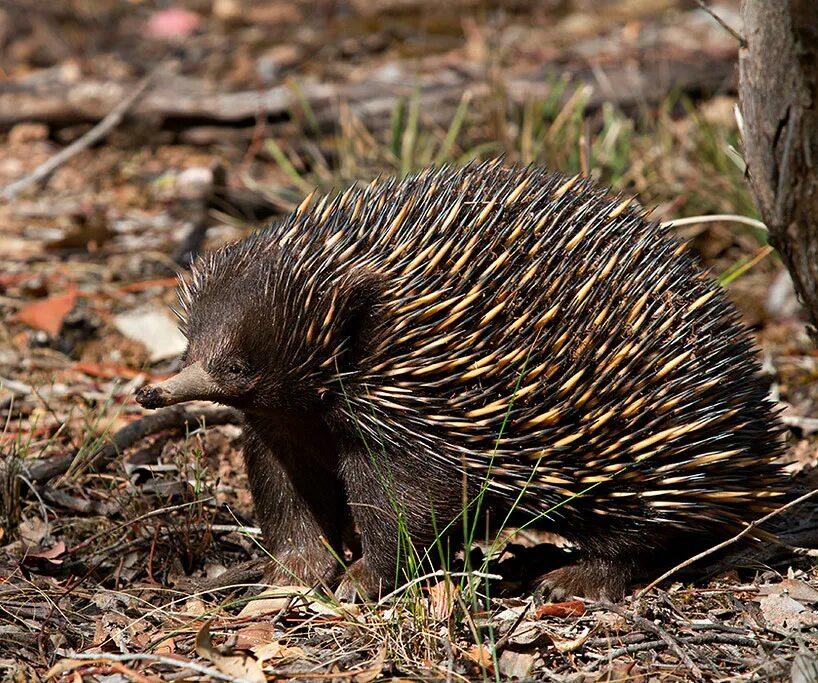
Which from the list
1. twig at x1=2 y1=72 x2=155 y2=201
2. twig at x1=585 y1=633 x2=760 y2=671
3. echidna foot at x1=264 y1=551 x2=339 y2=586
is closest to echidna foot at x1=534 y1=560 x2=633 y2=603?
twig at x1=585 y1=633 x2=760 y2=671

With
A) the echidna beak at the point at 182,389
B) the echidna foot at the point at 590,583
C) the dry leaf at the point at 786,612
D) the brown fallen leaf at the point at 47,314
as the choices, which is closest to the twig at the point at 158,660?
the echidna beak at the point at 182,389

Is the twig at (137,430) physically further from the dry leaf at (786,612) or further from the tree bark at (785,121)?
the tree bark at (785,121)

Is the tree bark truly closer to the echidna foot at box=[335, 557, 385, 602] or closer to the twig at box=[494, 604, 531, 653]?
the twig at box=[494, 604, 531, 653]

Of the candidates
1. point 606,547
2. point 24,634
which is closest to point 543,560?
point 606,547

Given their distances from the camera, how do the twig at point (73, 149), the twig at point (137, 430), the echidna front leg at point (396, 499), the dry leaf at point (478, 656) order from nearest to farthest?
1. the dry leaf at point (478, 656)
2. the echidna front leg at point (396, 499)
3. the twig at point (137, 430)
4. the twig at point (73, 149)

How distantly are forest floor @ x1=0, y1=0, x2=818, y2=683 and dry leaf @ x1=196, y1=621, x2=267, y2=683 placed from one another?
1cm

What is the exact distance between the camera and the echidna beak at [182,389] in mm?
3693

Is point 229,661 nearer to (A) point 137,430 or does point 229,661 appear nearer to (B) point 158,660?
(B) point 158,660

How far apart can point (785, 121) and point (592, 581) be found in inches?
74.3

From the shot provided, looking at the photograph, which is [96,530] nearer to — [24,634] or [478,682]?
[24,634]

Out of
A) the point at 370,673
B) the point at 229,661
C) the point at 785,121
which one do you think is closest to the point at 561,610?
the point at 370,673

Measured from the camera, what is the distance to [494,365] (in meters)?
3.94

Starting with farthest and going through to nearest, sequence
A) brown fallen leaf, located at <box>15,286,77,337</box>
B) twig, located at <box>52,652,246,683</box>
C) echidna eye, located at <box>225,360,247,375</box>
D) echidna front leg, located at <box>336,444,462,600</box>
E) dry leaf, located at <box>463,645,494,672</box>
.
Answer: brown fallen leaf, located at <box>15,286,77,337</box>
echidna front leg, located at <box>336,444,462,600</box>
echidna eye, located at <box>225,360,247,375</box>
dry leaf, located at <box>463,645,494,672</box>
twig, located at <box>52,652,246,683</box>

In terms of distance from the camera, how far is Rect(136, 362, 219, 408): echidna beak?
3693 mm
